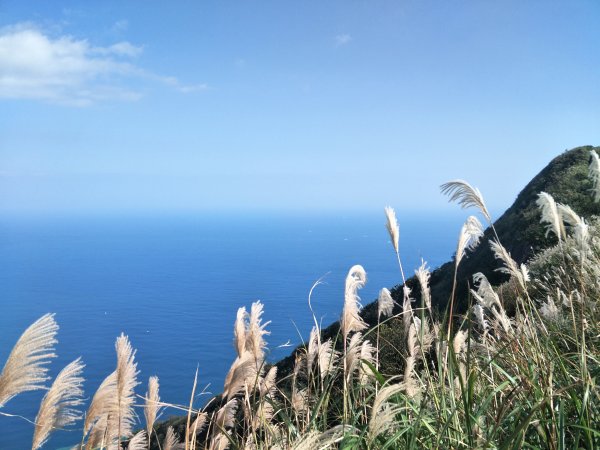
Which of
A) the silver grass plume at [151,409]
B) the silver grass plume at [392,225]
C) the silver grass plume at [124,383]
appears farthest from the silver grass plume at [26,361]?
the silver grass plume at [392,225]

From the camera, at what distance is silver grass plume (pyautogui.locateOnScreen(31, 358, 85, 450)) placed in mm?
2215

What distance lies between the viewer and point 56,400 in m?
2.25

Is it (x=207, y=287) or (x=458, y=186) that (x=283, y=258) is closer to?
(x=207, y=287)

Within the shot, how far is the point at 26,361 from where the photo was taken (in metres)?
2.02

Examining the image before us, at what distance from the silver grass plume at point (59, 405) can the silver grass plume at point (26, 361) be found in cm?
17

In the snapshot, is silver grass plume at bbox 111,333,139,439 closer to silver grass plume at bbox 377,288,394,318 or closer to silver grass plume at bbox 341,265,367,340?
silver grass plume at bbox 341,265,367,340

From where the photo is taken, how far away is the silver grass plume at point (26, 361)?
2.00 m

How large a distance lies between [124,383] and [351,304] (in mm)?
1386

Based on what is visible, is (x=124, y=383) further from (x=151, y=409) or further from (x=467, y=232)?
(x=467, y=232)

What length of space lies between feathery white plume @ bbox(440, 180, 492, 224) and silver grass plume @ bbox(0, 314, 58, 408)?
7.05 ft

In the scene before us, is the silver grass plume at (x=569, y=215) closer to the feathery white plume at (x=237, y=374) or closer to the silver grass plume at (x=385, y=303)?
the silver grass plume at (x=385, y=303)

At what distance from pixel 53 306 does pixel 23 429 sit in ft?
235

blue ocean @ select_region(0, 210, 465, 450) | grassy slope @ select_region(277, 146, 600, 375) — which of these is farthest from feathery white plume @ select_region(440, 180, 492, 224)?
blue ocean @ select_region(0, 210, 465, 450)

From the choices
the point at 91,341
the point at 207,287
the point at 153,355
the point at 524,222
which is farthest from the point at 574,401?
the point at 207,287
